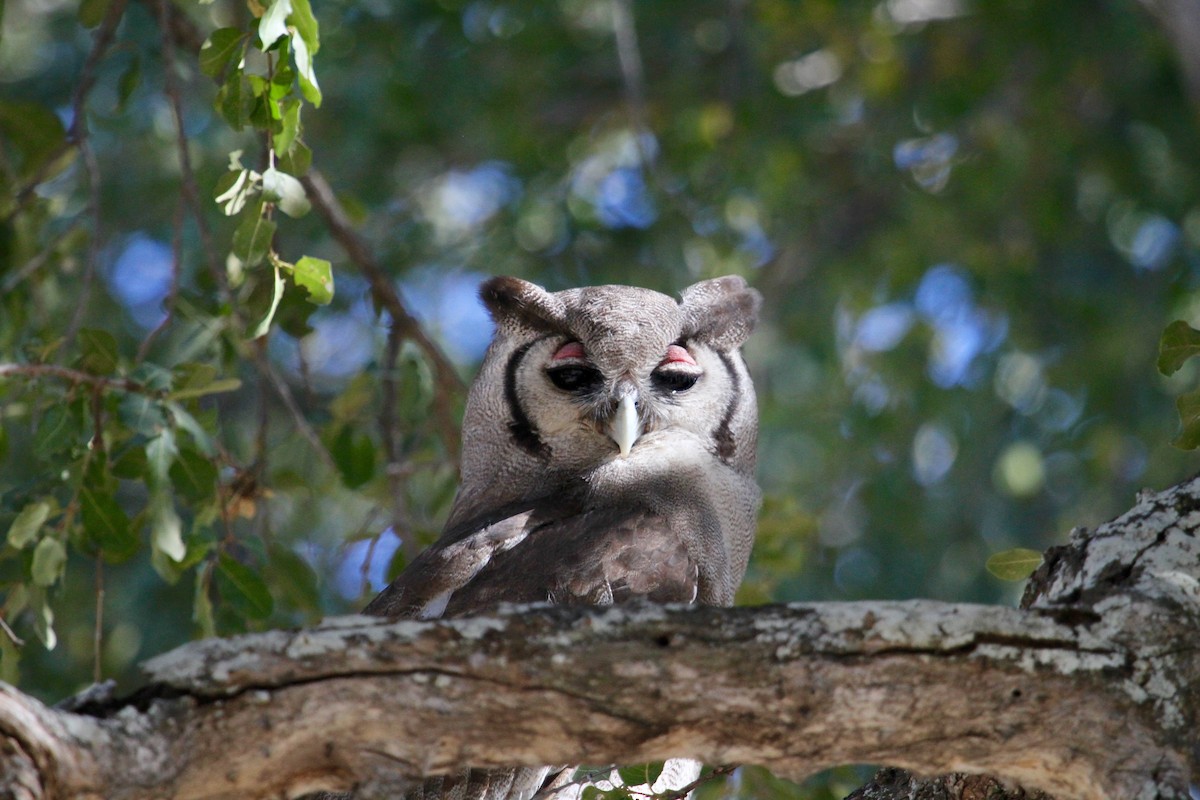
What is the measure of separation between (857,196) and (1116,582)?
27.0 feet

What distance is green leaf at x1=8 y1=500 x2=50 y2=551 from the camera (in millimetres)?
3002

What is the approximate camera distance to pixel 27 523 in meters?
3.03

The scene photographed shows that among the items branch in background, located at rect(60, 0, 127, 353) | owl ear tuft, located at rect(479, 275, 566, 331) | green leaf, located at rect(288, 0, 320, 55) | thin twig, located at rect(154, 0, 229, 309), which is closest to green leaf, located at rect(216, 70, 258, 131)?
green leaf, located at rect(288, 0, 320, 55)

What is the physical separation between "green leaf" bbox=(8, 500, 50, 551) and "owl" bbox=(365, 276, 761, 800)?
2.66 ft

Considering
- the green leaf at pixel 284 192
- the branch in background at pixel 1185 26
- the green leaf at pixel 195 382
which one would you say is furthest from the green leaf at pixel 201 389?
the branch in background at pixel 1185 26

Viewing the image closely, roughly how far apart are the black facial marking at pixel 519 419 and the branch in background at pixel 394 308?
555 mm

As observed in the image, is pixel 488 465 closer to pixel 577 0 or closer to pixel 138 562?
pixel 138 562

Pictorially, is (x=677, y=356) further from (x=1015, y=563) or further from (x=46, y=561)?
(x=46, y=561)

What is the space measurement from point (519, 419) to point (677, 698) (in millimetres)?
1911

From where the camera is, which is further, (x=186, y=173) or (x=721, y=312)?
(x=721, y=312)

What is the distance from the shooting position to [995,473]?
834cm

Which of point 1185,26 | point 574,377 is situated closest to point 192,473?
point 574,377

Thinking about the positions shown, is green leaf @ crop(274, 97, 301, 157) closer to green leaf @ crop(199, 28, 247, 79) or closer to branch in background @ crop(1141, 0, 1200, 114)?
green leaf @ crop(199, 28, 247, 79)

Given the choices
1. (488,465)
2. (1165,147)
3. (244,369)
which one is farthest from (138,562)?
(1165,147)
